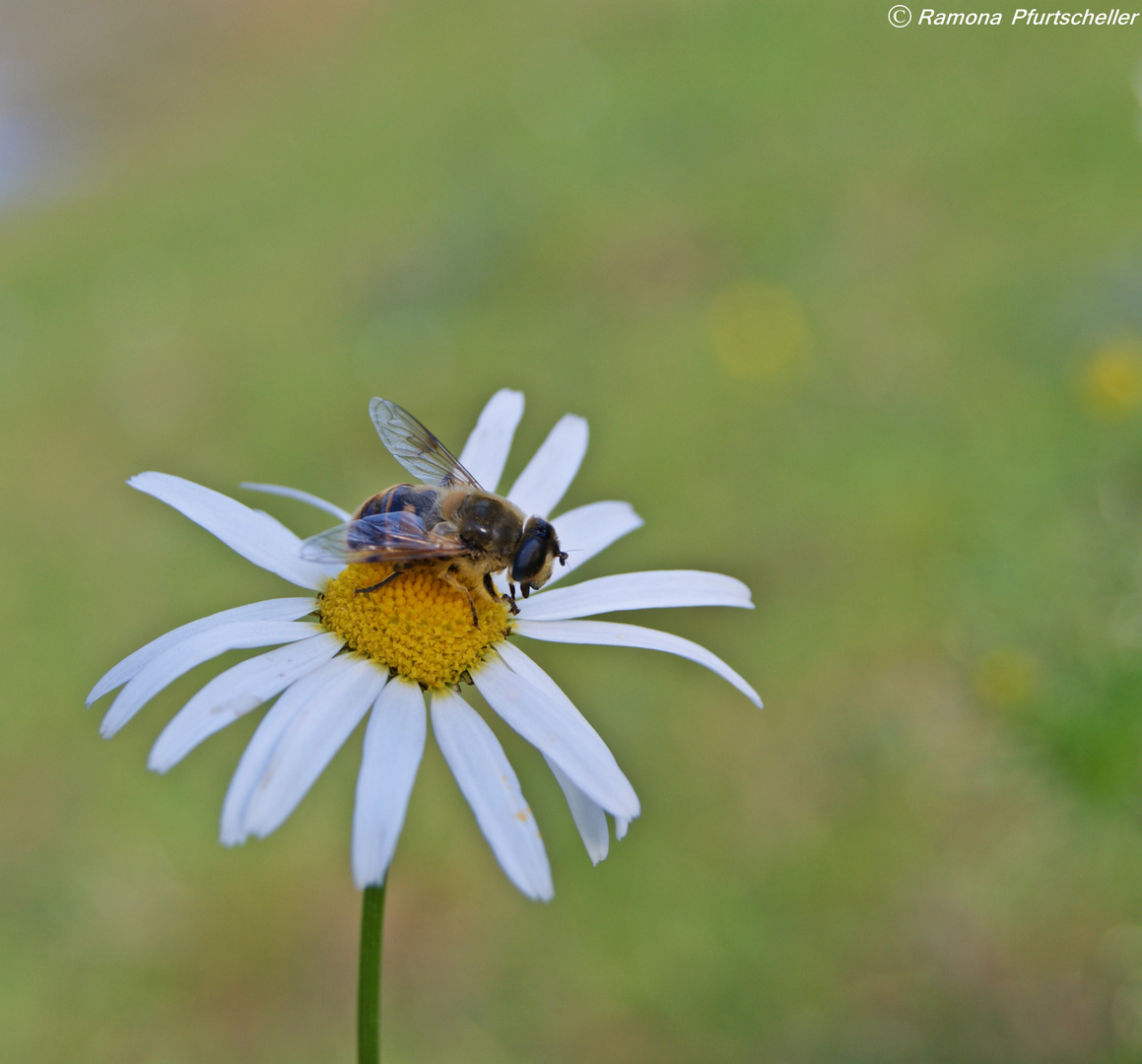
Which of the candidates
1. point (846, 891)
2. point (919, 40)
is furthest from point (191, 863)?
point (919, 40)

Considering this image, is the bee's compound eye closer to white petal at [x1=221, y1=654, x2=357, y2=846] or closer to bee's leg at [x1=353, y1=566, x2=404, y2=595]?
bee's leg at [x1=353, y1=566, x2=404, y2=595]

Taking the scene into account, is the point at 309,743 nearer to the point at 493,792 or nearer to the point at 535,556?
the point at 493,792

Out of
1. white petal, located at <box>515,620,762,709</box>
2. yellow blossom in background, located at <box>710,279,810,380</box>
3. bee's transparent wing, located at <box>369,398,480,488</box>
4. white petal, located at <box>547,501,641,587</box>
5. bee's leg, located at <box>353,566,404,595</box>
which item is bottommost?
white petal, located at <box>515,620,762,709</box>

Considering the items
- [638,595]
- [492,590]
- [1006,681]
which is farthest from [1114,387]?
[492,590]

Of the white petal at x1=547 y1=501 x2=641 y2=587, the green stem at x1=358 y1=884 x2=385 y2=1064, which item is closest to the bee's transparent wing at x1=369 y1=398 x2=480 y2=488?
the white petal at x1=547 y1=501 x2=641 y2=587

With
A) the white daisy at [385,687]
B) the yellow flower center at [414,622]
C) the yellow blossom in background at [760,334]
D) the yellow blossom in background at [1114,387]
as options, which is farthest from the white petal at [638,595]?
the yellow blossom in background at [760,334]

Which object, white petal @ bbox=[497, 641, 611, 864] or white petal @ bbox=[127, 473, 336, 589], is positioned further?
white petal @ bbox=[127, 473, 336, 589]

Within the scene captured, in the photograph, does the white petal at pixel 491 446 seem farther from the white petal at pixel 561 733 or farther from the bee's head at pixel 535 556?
the white petal at pixel 561 733
